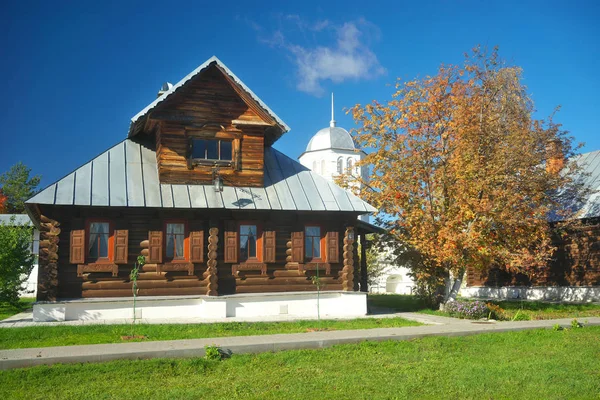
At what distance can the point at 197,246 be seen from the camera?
18.3 meters

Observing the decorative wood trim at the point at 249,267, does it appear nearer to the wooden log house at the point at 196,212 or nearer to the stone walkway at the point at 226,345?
the wooden log house at the point at 196,212

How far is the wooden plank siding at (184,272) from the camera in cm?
1727

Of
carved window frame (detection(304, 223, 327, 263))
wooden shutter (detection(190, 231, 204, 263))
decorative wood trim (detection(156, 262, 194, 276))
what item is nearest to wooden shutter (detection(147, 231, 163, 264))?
decorative wood trim (detection(156, 262, 194, 276))

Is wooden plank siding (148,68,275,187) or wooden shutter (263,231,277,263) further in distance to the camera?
wooden shutter (263,231,277,263)

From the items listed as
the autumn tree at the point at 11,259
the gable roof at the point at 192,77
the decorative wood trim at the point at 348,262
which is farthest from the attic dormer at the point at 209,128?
the autumn tree at the point at 11,259

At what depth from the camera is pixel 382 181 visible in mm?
21312

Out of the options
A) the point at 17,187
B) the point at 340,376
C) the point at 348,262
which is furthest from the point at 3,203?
the point at 340,376

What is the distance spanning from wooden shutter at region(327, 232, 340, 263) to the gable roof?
3875 mm

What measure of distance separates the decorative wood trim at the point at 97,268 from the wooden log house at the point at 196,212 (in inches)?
1.2

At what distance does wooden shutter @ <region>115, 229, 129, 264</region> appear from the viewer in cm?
1750

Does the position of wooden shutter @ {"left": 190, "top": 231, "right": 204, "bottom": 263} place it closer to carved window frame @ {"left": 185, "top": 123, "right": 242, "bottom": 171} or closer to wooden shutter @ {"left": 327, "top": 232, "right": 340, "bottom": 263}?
carved window frame @ {"left": 185, "top": 123, "right": 242, "bottom": 171}

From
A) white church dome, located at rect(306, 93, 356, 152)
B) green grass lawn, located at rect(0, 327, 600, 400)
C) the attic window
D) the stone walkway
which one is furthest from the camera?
white church dome, located at rect(306, 93, 356, 152)

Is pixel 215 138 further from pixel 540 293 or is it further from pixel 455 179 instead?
pixel 540 293

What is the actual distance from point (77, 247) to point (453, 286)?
41.7 feet
